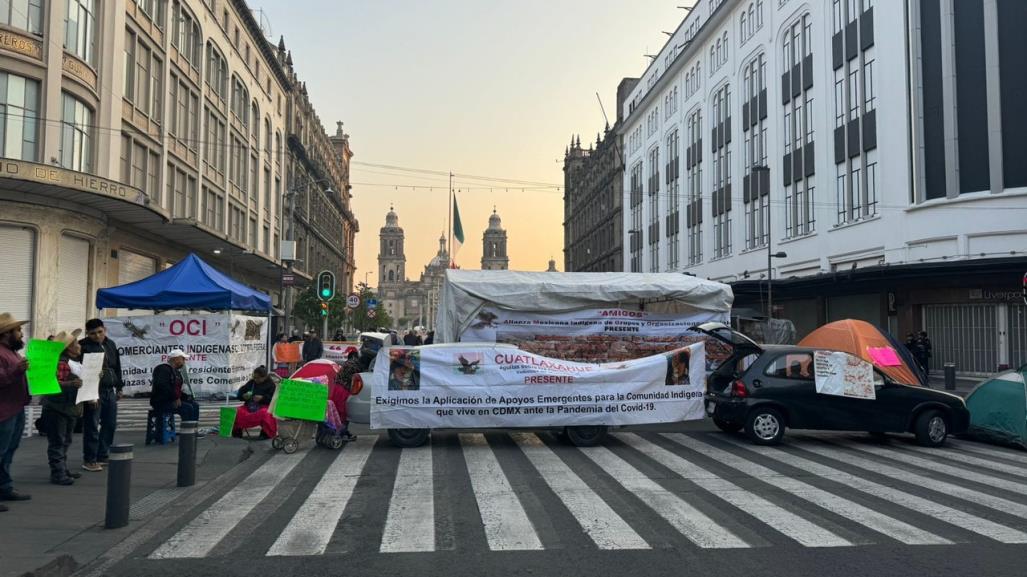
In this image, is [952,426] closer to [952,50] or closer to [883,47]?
[952,50]

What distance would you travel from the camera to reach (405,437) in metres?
10.9

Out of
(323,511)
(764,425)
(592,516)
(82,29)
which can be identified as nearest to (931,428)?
(764,425)

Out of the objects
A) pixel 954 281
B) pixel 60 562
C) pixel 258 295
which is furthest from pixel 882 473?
pixel 954 281

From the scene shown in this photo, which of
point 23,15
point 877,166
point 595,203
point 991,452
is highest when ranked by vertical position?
point 595,203

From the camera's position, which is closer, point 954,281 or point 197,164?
point 954,281

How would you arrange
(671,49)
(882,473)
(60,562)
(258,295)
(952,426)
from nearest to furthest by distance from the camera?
(60,562)
(882,473)
(952,426)
(258,295)
(671,49)

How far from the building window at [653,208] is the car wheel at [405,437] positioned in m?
47.6

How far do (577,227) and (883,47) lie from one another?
64302mm

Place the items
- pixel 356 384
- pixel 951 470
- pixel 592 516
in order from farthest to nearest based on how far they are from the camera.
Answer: pixel 356 384
pixel 951 470
pixel 592 516

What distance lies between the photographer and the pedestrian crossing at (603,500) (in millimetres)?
6230

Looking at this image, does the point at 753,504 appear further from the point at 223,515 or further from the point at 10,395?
the point at 10,395

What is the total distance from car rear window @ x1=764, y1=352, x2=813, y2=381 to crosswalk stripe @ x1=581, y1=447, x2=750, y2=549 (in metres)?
3.26

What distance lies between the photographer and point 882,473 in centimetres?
930

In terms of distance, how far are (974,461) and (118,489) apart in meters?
11.1
